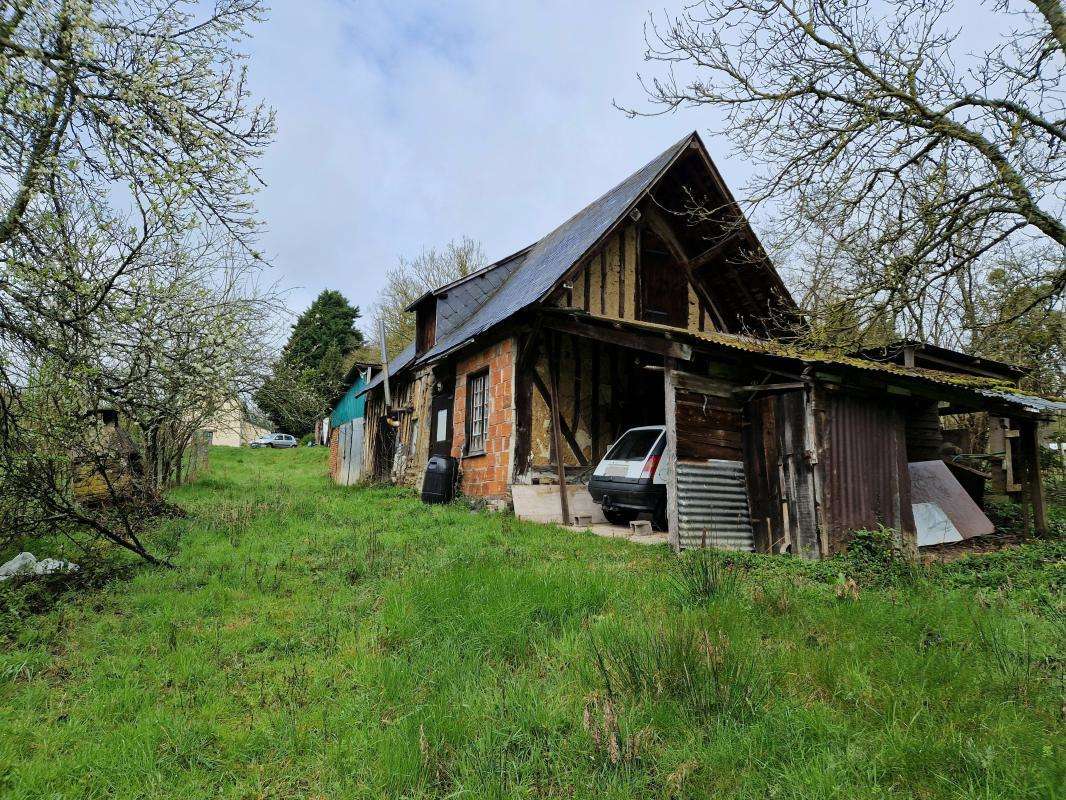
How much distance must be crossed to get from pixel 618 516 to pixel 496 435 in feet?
→ 9.11

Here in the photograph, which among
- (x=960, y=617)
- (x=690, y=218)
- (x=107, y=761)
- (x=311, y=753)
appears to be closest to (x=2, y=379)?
(x=107, y=761)

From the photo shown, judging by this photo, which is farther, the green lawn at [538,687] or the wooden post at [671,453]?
the wooden post at [671,453]

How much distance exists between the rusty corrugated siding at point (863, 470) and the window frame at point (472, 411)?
6515 millimetres

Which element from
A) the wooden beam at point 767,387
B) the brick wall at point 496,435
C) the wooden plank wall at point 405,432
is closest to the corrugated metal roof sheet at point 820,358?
the wooden beam at point 767,387

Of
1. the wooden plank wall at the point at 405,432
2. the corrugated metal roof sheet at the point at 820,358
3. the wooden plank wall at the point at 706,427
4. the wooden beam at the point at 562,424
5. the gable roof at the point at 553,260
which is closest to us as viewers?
the corrugated metal roof sheet at the point at 820,358

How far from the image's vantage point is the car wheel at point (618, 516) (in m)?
10.5

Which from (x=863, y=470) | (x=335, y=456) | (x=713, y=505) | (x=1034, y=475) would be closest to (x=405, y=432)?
(x=335, y=456)

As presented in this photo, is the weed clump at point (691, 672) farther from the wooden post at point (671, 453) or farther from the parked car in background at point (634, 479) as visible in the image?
the parked car in background at point (634, 479)

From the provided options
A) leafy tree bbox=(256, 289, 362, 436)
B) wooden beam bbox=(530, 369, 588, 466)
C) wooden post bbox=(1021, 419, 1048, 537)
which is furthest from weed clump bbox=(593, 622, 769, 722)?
wooden post bbox=(1021, 419, 1048, 537)

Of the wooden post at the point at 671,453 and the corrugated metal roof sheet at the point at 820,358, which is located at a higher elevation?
the corrugated metal roof sheet at the point at 820,358

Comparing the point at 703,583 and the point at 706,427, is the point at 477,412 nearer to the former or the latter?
the point at 706,427

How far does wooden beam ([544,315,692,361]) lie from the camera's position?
7781 mm

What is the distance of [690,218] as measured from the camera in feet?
40.6

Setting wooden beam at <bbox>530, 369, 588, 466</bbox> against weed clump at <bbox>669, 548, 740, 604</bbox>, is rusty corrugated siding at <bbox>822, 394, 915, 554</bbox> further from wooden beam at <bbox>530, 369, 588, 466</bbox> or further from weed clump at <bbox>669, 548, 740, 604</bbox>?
wooden beam at <bbox>530, 369, 588, 466</bbox>
